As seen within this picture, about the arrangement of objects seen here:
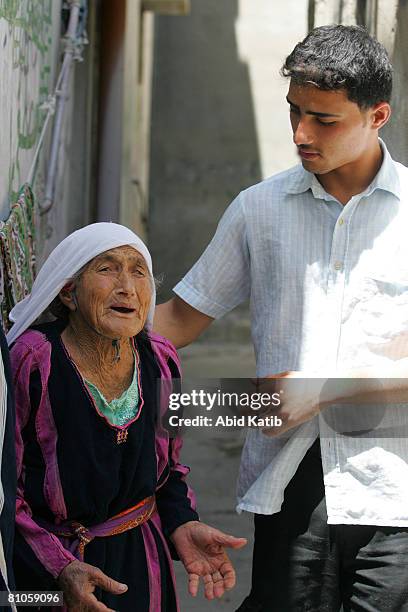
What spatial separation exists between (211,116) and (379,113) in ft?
28.3

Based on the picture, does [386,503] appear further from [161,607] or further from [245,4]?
[245,4]

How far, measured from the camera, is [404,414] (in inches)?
98.7

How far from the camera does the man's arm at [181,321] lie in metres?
2.80

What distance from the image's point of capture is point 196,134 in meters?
11.0

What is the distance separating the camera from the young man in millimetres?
2473

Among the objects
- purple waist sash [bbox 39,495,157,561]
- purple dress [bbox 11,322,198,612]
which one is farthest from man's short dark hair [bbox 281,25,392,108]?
purple waist sash [bbox 39,495,157,561]

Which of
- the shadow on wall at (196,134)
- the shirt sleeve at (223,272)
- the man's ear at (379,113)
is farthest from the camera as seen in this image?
the shadow on wall at (196,134)

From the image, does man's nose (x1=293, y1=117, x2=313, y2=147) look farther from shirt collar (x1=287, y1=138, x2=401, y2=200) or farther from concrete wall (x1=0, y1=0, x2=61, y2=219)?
concrete wall (x1=0, y1=0, x2=61, y2=219)

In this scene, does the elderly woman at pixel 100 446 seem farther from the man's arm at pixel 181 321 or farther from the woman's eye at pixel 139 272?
the man's arm at pixel 181 321

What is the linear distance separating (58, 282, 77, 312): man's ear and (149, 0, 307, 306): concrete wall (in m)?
8.53

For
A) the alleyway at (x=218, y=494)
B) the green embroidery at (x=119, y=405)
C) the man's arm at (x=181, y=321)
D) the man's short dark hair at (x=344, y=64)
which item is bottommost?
the alleyway at (x=218, y=494)

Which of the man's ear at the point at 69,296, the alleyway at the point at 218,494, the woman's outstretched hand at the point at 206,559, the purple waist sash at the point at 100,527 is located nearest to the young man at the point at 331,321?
the woman's outstretched hand at the point at 206,559

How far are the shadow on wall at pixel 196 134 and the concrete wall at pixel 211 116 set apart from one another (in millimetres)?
11

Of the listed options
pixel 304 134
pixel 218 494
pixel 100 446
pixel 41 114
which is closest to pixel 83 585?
pixel 100 446
